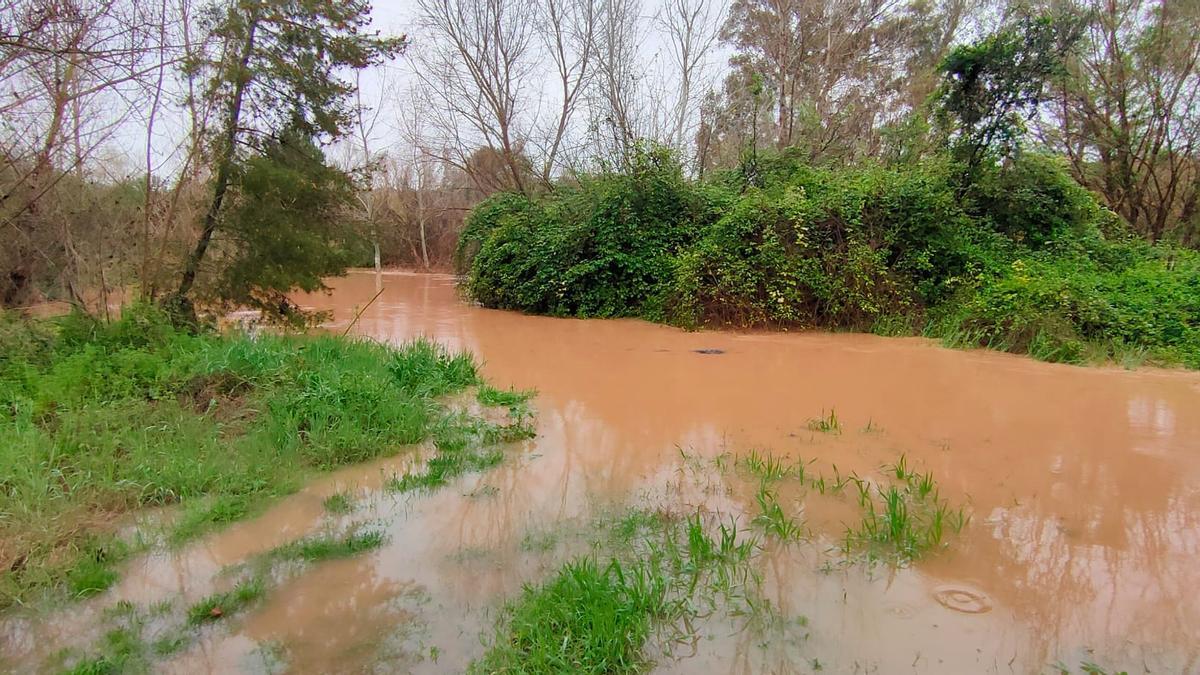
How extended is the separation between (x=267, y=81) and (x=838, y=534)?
9.97m

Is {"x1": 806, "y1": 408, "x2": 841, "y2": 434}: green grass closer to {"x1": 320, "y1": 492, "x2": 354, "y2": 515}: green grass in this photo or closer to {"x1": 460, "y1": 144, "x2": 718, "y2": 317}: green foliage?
{"x1": 320, "y1": 492, "x2": 354, "y2": 515}: green grass

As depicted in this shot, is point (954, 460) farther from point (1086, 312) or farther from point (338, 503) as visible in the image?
point (1086, 312)

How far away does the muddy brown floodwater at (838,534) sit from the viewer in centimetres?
264

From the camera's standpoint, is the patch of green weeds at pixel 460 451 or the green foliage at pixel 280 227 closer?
the patch of green weeds at pixel 460 451

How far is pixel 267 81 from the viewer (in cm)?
922

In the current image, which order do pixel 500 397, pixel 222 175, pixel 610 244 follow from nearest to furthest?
pixel 500 397, pixel 222 175, pixel 610 244

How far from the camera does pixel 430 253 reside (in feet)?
116

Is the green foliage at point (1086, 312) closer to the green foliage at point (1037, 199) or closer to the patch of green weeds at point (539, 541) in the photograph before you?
the green foliage at point (1037, 199)

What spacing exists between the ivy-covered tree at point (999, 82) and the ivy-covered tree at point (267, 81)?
10407 millimetres

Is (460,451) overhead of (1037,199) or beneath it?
beneath

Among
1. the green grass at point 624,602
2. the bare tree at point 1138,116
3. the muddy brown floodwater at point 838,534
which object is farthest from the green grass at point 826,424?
the bare tree at point 1138,116

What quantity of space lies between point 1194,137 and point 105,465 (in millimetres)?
23226

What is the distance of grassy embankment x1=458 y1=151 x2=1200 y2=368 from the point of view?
888 cm

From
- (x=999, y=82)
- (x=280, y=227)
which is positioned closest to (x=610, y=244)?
(x=280, y=227)
